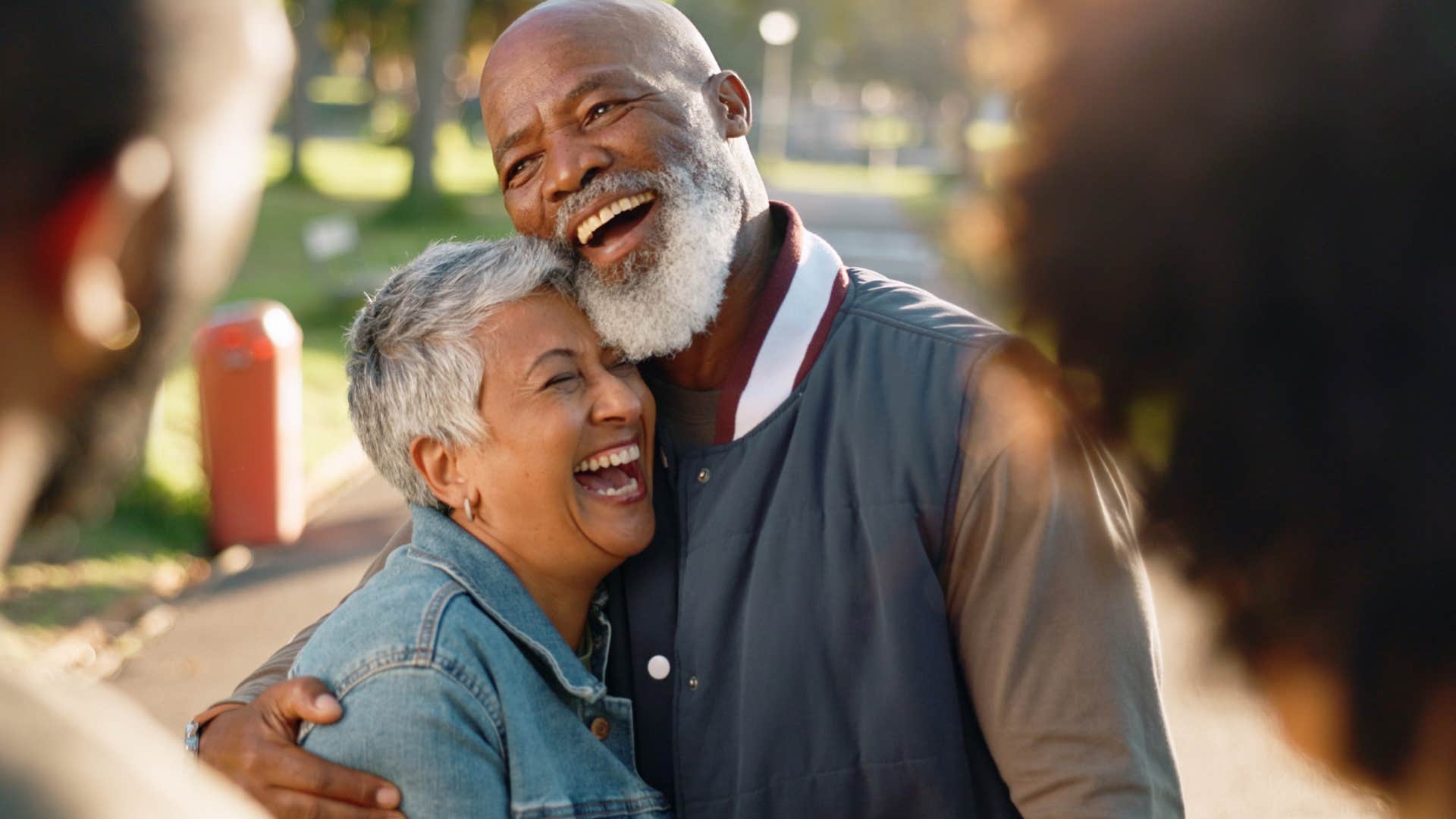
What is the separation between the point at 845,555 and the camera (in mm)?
2562

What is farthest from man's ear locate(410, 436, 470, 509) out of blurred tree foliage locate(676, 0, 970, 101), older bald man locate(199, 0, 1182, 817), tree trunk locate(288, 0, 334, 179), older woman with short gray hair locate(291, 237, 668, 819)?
tree trunk locate(288, 0, 334, 179)

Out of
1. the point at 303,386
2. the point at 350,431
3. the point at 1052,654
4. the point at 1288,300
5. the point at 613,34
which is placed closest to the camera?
the point at 1288,300

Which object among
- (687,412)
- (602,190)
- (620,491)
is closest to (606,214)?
(602,190)

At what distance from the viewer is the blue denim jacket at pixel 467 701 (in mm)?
2350

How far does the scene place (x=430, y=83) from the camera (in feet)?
75.2

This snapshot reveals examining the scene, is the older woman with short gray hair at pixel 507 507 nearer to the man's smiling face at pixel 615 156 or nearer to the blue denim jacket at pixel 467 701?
the blue denim jacket at pixel 467 701

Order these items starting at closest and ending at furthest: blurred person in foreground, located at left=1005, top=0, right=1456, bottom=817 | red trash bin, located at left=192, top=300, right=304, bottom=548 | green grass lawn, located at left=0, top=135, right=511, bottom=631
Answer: blurred person in foreground, located at left=1005, top=0, right=1456, bottom=817 < green grass lawn, located at left=0, top=135, right=511, bottom=631 < red trash bin, located at left=192, top=300, right=304, bottom=548

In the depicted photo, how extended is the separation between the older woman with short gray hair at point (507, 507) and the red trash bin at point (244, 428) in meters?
5.41

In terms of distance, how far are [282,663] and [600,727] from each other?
0.85 m

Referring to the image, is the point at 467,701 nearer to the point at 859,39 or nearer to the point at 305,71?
the point at 859,39

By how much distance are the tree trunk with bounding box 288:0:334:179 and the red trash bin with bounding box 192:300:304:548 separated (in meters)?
12.9

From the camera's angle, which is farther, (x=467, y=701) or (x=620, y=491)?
(x=620, y=491)

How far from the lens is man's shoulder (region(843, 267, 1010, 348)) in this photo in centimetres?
264

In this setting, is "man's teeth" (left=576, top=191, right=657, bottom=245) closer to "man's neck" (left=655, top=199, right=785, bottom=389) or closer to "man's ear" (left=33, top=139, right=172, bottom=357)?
"man's neck" (left=655, top=199, right=785, bottom=389)
